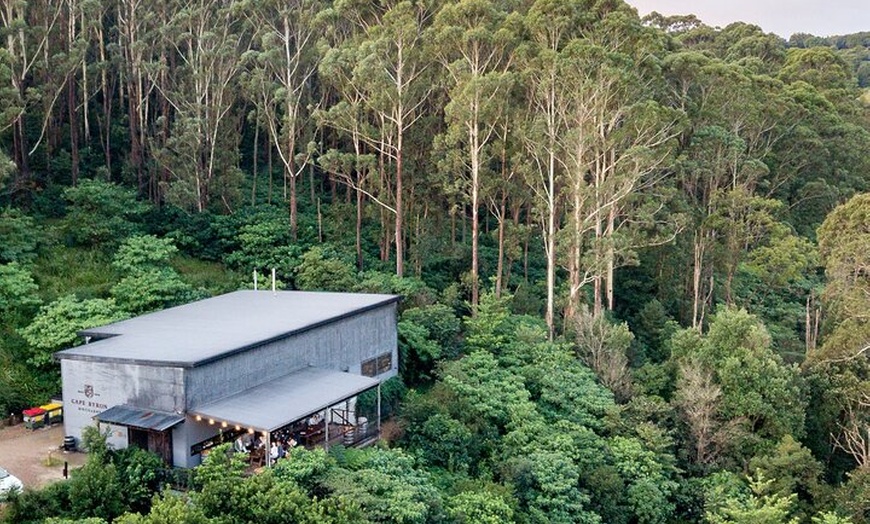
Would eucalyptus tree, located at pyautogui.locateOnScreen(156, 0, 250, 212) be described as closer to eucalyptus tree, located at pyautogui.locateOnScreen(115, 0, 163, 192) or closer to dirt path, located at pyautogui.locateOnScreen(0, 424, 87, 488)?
eucalyptus tree, located at pyautogui.locateOnScreen(115, 0, 163, 192)

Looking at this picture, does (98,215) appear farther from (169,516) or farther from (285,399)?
(169,516)

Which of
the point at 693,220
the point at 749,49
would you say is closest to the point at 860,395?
the point at 693,220

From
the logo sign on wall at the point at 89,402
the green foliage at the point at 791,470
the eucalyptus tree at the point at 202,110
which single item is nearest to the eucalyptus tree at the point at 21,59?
the eucalyptus tree at the point at 202,110

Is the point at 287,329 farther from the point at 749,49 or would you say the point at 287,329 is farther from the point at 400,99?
the point at 749,49

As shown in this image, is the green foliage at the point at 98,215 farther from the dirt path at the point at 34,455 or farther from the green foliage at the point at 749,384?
the green foliage at the point at 749,384

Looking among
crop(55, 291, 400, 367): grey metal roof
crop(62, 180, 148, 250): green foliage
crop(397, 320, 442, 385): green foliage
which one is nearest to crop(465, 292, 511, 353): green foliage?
crop(397, 320, 442, 385): green foliage

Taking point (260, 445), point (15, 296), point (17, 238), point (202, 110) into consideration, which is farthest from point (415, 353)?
point (202, 110)
